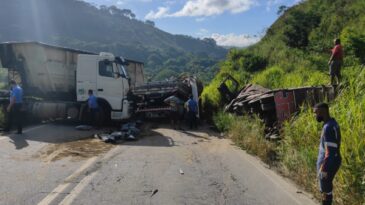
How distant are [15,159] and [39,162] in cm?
61

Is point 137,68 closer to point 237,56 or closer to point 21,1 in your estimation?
point 237,56

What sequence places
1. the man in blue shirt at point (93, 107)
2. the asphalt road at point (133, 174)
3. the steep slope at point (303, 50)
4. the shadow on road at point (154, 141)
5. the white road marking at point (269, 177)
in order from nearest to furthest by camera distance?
the asphalt road at point (133, 174)
the white road marking at point (269, 177)
the shadow on road at point (154, 141)
the man in blue shirt at point (93, 107)
the steep slope at point (303, 50)

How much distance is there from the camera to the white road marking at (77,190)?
6220 mm

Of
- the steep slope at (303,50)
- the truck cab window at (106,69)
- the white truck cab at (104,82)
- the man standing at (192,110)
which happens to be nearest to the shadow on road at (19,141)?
the white truck cab at (104,82)

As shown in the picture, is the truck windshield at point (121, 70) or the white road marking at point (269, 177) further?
the truck windshield at point (121, 70)

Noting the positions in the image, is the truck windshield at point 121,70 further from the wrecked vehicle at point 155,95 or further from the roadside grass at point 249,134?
the roadside grass at point 249,134

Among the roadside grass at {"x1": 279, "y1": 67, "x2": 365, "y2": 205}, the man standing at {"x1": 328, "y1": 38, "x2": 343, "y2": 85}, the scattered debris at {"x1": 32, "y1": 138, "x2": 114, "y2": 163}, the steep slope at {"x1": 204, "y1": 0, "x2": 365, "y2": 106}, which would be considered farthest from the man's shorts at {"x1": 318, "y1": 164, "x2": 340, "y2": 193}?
the steep slope at {"x1": 204, "y1": 0, "x2": 365, "y2": 106}

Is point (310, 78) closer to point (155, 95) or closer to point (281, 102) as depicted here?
point (281, 102)

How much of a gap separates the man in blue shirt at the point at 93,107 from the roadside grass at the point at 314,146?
5714 mm

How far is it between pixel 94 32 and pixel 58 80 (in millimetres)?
125761

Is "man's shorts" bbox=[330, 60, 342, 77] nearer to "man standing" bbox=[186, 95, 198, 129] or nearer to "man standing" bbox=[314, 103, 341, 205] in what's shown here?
"man standing" bbox=[186, 95, 198, 129]

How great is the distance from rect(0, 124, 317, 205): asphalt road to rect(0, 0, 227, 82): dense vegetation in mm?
78414

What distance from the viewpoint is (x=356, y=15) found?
28141 mm

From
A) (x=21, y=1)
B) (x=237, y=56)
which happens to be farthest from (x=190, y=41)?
(x=237, y=56)
